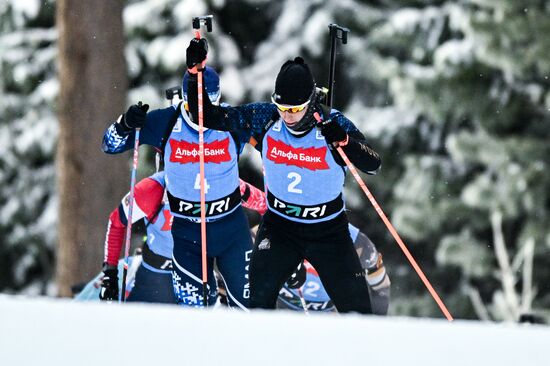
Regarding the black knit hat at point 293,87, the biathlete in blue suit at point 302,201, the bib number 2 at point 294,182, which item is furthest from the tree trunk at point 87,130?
the black knit hat at point 293,87

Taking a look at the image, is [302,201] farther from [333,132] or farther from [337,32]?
[337,32]

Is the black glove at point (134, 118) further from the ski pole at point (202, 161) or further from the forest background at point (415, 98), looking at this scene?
the forest background at point (415, 98)

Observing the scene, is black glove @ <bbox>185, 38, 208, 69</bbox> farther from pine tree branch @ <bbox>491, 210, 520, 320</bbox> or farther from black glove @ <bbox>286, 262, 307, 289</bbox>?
pine tree branch @ <bbox>491, 210, 520, 320</bbox>

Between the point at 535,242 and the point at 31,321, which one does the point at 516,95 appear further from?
the point at 31,321

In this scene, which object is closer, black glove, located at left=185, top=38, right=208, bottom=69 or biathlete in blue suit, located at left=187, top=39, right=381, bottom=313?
biathlete in blue suit, located at left=187, top=39, right=381, bottom=313

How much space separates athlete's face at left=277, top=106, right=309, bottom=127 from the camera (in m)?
6.14

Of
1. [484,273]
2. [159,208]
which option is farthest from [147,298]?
[484,273]

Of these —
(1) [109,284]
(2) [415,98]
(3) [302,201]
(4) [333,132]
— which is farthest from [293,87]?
(2) [415,98]

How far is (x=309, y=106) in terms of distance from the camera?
6160mm

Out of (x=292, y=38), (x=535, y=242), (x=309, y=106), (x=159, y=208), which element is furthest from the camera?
(x=292, y=38)

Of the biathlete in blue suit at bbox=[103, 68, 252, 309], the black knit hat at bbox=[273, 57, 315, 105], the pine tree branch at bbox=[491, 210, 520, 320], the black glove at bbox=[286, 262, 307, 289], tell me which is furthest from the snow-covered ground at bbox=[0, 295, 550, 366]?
the pine tree branch at bbox=[491, 210, 520, 320]

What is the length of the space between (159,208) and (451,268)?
12.2m

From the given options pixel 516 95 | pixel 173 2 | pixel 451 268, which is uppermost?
→ pixel 173 2

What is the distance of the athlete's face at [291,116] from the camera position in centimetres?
614
